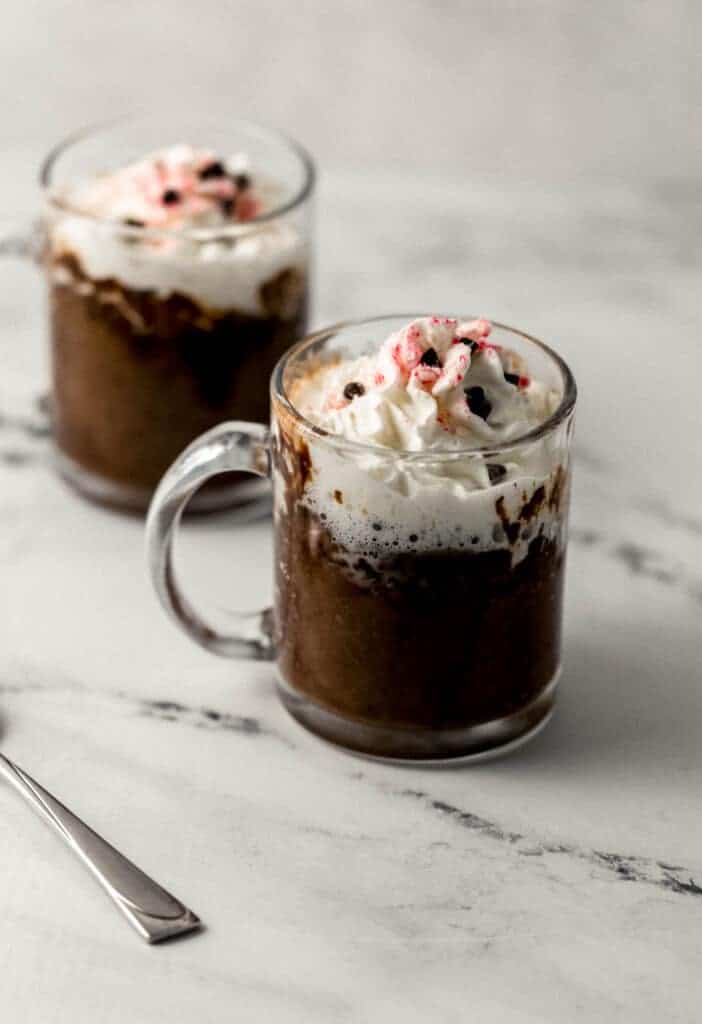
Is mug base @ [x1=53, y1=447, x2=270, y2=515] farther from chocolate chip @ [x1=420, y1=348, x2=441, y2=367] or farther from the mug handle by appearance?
chocolate chip @ [x1=420, y1=348, x2=441, y2=367]

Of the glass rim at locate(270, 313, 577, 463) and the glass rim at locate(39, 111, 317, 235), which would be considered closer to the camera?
the glass rim at locate(270, 313, 577, 463)

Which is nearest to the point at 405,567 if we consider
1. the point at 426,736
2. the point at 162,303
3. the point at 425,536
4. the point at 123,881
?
the point at 425,536

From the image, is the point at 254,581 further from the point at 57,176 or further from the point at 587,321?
the point at 587,321

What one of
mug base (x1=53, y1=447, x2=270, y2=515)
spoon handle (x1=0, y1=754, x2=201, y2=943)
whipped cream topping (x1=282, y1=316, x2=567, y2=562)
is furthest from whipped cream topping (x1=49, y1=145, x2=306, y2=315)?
spoon handle (x1=0, y1=754, x2=201, y2=943)

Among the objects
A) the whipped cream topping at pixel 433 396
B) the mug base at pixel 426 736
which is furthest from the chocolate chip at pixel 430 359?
the mug base at pixel 426 736

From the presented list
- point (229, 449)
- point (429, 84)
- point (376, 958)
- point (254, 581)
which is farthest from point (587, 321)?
point (376, 958)

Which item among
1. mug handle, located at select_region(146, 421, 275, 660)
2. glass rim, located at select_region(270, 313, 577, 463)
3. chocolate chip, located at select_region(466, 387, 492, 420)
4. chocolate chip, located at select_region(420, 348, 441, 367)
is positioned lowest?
mug handle, located at select_region(146, 421, 275, 660)
